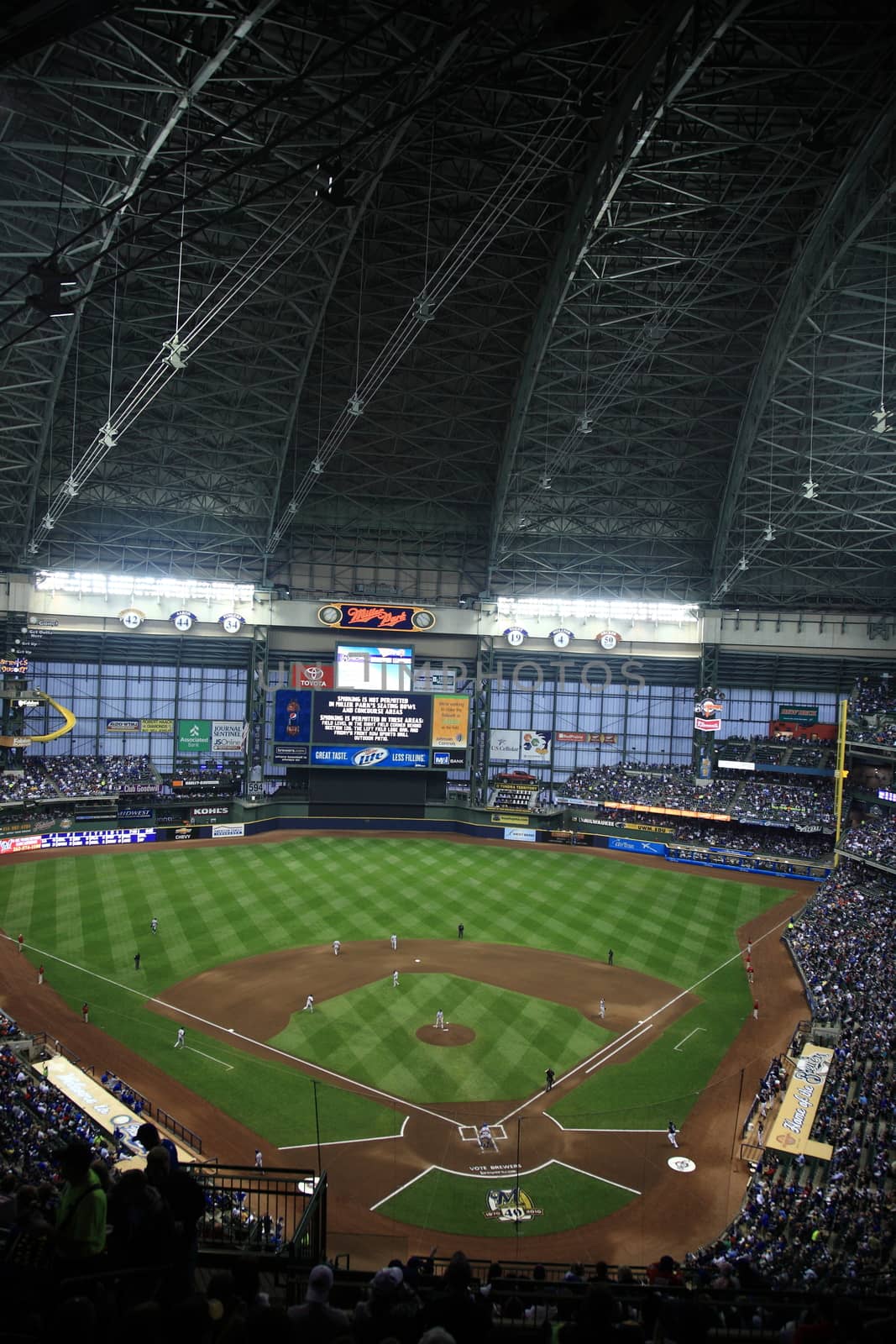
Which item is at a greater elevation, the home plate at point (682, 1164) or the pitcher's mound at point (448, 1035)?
the pitcher's mound at point (448, 1035)

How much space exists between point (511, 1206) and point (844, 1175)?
9142 millimetres

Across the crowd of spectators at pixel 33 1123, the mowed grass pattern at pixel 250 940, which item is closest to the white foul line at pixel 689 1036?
the mowed grass pattern at pixel 250 940

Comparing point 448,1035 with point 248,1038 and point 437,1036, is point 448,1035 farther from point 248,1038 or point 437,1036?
point 248,1038

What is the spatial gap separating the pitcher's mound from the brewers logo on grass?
26.6 feet

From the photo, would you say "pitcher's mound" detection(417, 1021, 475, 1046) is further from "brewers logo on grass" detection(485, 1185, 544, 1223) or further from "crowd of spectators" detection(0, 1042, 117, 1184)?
"crowd of spectators" detection(0, 1042, 117, 1184)

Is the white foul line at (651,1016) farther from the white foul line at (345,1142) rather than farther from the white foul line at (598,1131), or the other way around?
the white foul line at (345,1142)

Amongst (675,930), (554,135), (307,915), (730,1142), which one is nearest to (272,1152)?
(730,1142)

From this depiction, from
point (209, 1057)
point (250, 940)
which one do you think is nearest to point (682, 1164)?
point (209, 1057)

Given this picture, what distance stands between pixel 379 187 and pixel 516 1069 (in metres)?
39.8

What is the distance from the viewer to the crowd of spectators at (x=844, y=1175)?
20234 mm

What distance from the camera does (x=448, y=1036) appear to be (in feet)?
112

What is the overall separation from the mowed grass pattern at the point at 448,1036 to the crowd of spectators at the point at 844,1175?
28.6 ft

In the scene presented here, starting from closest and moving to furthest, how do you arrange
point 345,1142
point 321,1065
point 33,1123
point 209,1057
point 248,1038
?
point 33,1123 → point 345,1142 → point 321,1065 → point 209,1057 → point 248,1038

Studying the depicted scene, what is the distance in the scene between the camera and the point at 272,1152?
26.6 metres
